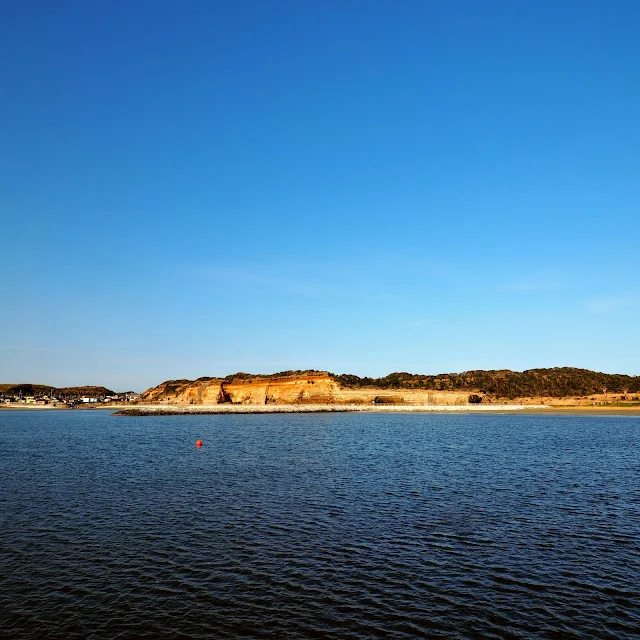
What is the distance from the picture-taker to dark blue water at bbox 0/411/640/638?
1387 cm

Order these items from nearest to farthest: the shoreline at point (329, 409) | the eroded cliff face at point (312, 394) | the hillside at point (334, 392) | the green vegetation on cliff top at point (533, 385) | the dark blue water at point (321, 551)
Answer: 1. the dark blue water at point (321, 551)
2. the shoreline at point (329, 409)
3. the eroded cliff face at point (312, 394)
4. the hillside at point (334, 392)
5. the green vegetation on cliff top at point (533, 385)

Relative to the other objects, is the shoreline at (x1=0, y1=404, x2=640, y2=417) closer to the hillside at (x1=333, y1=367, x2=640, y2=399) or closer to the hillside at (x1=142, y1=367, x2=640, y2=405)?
the hillside at (x1=142, y1=367, x2=640, y2=405)

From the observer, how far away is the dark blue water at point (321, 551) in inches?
Result: 546

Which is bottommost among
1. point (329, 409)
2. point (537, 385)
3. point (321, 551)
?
point (321, 551)

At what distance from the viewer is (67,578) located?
16.9 metres

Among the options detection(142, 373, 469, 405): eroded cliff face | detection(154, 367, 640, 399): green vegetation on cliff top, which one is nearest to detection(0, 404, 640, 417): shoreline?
detection(142, 373, 469, 405): eroded cliff face

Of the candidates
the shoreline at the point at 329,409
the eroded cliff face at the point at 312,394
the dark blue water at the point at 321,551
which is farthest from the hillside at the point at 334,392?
the dark blue water at the point at 321,551

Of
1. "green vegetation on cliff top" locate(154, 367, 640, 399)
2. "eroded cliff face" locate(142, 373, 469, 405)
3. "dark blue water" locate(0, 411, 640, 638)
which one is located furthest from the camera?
"green vegetation on cliff top" locate(154, 367, 640, 399)

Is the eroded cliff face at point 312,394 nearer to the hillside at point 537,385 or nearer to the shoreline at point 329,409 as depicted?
the shoreline at point 329,409

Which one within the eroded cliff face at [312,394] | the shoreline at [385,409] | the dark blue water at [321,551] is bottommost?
the dark blue water at [321,551]

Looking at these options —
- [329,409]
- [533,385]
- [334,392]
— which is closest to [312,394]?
[334,392]

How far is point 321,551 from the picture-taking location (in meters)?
19.4

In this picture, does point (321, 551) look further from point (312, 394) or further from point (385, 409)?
point (312, 394)

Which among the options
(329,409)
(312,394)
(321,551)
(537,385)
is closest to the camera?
(321,551)
